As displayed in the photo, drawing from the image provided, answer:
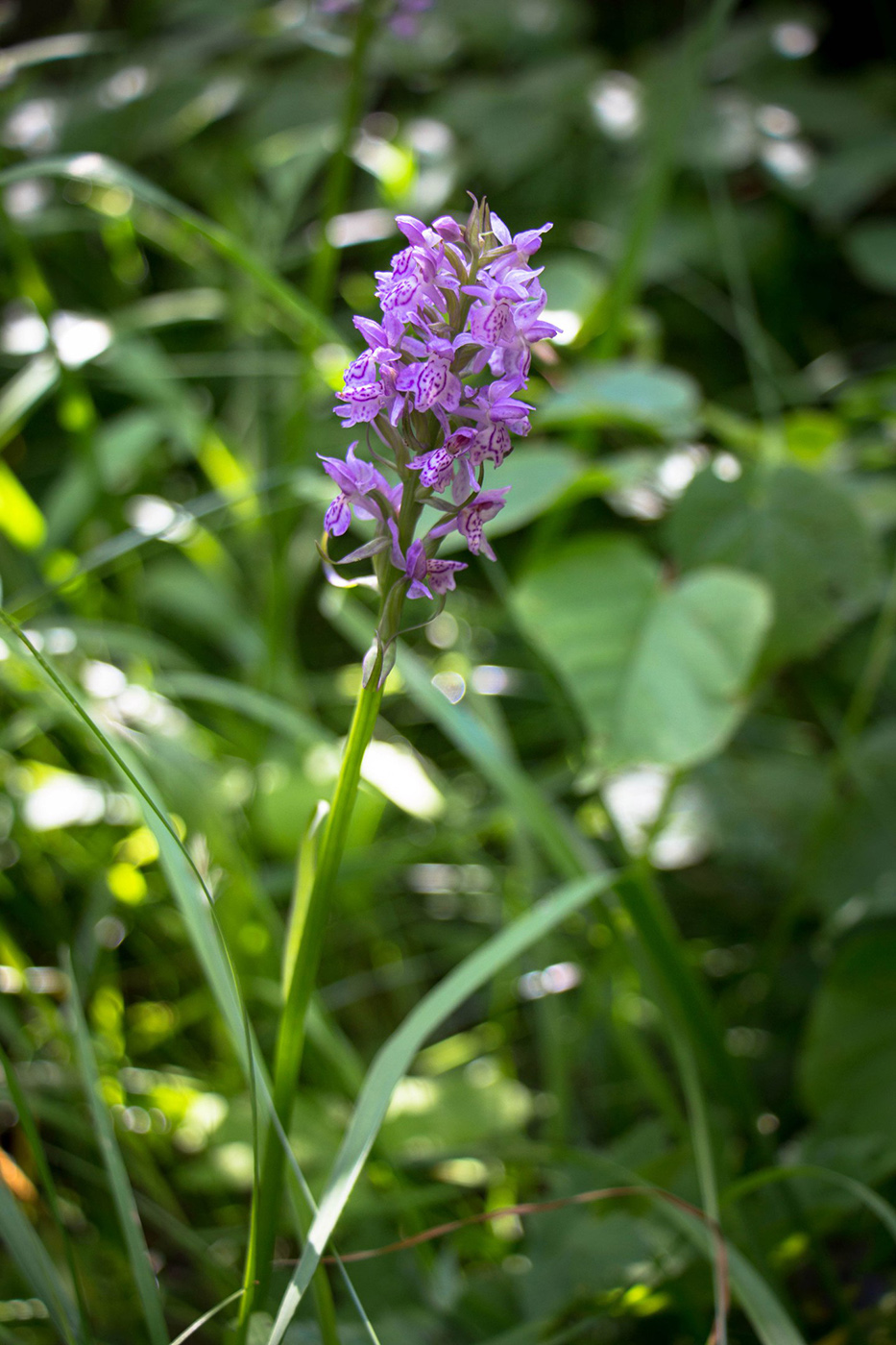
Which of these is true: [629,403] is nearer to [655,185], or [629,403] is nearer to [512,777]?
[655,185]

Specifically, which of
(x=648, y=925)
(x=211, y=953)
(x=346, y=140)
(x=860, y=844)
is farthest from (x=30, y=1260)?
(x=346, y=140)

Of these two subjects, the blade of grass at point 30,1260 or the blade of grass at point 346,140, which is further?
the blade of grass at point 346,140

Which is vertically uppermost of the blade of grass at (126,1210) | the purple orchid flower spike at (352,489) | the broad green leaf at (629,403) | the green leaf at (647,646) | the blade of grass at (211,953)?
the broad green leaf at (629,403)

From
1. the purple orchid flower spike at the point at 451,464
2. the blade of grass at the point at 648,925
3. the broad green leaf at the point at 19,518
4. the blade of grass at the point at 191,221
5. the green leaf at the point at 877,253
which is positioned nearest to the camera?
the purple orchid flower spike at the point at 451,464

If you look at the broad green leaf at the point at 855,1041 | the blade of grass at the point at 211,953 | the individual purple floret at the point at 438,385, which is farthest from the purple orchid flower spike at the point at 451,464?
the broad green leaf at the point at 855,1041

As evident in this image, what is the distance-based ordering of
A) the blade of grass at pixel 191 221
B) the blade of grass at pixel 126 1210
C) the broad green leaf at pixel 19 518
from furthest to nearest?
the broad green leaf at pixel 19 518 → the blade of grass at pixel 191 221 → the blade of grass at pixel 126 1210

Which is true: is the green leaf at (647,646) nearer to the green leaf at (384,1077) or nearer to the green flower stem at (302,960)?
the green leaf at (384,1077)

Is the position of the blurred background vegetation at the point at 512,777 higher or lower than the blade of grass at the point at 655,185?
lower
